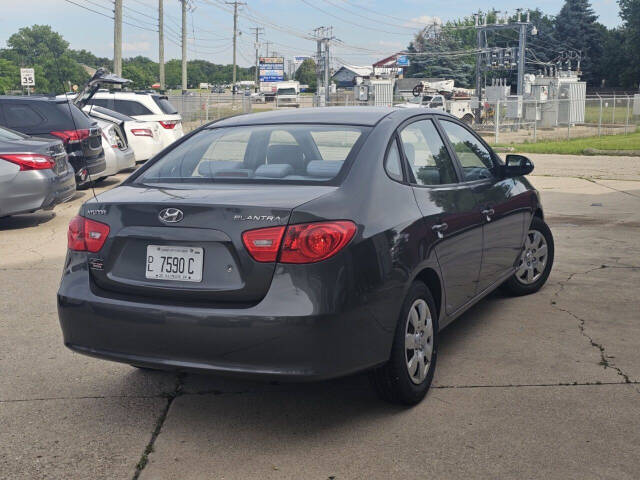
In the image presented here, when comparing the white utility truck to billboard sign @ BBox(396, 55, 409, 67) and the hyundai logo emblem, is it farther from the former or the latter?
billboard sign @ BBox(396, 55, 409, 67)

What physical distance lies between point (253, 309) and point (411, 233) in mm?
1037

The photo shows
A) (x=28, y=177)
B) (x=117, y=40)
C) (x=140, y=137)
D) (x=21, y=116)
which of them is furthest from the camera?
(x=117, y=40)

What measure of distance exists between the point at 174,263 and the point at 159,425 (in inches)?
36.3

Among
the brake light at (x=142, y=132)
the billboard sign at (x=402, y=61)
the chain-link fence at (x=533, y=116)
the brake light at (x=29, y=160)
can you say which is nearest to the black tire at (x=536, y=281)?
the brake light at (x=29, y=160)

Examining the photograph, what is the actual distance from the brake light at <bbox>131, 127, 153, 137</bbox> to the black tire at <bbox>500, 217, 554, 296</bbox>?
1289 cm

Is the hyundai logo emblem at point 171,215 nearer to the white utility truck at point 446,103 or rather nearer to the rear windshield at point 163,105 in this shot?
the rear windshield at point 163,105

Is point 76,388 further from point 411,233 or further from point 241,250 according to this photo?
point 411,233

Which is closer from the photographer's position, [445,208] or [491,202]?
[445,208]

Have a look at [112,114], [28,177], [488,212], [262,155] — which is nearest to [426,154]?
[488,212]

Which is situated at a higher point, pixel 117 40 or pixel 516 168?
pixel 117 40

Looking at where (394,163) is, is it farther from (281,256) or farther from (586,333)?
(586,333)

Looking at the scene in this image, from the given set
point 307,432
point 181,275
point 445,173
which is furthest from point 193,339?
point 445,173

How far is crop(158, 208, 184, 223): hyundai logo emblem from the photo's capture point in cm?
391

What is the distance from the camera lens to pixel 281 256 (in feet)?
12.2
